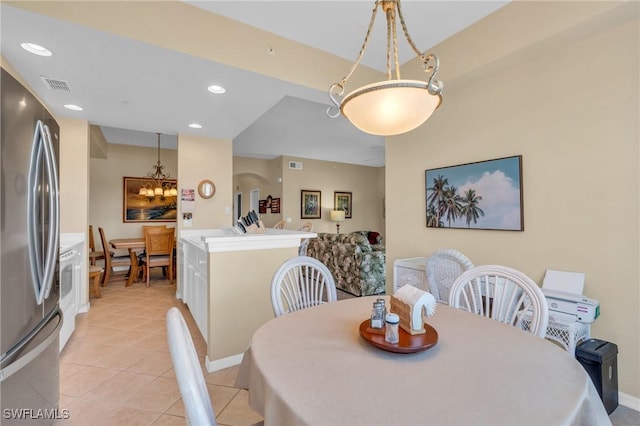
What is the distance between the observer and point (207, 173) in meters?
4.55

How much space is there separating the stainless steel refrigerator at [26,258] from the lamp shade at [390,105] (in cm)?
144

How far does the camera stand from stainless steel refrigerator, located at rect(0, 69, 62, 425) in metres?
1.13

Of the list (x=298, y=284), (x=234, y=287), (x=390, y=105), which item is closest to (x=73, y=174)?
(x=234, y=287)

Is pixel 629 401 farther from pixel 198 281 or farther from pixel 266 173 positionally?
Answer: pixel 266 173

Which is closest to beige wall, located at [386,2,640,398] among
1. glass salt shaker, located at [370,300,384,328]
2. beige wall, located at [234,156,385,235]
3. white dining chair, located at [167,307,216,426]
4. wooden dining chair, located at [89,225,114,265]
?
glass salt shaker, located at [370,300,384,328]

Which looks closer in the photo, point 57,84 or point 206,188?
point 57,84

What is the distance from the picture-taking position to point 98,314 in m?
3.60

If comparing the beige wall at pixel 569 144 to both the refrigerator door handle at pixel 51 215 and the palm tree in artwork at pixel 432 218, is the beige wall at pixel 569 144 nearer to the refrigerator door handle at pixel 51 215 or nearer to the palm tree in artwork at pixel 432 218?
the palm tree in artwork at pixel 432 218

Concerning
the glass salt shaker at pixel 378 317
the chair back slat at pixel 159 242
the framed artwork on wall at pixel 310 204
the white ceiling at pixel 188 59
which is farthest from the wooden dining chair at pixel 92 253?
the glass salt shaker at pixel 378 317

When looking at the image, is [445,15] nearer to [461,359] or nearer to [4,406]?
[461,359]

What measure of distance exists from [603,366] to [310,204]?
605cm

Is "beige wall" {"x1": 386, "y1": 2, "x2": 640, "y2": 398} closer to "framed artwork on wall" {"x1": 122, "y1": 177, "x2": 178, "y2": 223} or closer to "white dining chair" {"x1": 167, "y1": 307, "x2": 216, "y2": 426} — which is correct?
"white dining chair" {"x1": 167, "y1": 307, "x2": 216, "y2": 426}

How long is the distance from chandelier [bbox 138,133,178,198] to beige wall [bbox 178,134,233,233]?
156cm

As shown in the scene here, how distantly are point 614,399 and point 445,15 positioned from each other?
2.88 metres
